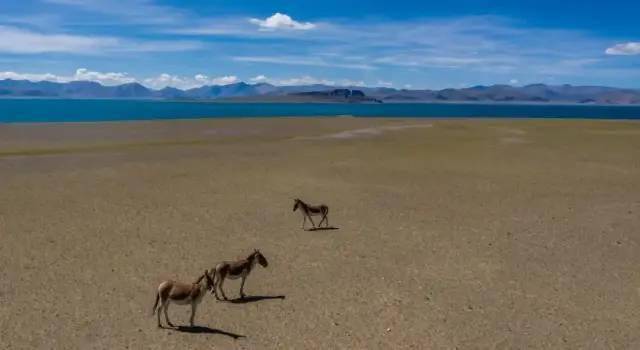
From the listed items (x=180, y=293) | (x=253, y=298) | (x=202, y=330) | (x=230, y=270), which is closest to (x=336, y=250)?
(x=253, y=298)

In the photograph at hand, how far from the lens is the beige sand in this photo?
12359 mm

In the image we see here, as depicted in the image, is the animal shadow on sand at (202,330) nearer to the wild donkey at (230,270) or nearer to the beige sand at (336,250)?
the beige sand at (336,250)

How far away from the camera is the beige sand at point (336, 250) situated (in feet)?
40.5

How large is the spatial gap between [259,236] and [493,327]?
A: 9510mm

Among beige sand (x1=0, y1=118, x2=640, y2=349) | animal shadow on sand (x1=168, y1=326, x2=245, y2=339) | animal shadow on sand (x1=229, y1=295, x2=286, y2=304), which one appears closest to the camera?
animal shadow on sand (x1=168, y1=326, x2=245, y2=339)

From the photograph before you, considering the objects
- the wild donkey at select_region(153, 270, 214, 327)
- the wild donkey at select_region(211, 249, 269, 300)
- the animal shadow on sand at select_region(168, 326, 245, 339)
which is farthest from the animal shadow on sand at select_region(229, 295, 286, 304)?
the wild donkey at select_region(153, 270, 214, 327)

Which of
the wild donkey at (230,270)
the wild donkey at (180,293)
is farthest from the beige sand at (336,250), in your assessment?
the wild donkey at (180,293)

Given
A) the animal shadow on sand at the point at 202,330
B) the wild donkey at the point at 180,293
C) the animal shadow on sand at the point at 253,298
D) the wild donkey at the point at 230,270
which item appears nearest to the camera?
the wild donkey at the point at 180,293

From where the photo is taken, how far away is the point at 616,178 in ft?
106

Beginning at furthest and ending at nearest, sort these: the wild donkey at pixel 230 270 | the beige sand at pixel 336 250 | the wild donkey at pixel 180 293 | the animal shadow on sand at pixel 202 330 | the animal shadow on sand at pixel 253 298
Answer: the animal shadow on sand at pixel 253 298
the wild donkey at pixel 230 270
the beige sand at pixel 336 250
the animal shadow on sand at pixel 202 330
the wild donkey at pixel 180 293

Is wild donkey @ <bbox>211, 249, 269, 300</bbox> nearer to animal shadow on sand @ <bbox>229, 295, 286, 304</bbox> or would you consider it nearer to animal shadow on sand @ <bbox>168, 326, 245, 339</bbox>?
animal shadow on sand @ <bbox>229, 295, 286, 304</bbox>

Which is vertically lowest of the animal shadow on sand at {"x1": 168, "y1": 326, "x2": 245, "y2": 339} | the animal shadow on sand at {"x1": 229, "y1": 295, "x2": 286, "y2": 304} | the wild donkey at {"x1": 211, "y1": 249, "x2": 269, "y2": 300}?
the animal shadow on sand at {"x1": 168, "y1": 326, "x2": 245, "y2": 339}

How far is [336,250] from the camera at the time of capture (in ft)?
59.7

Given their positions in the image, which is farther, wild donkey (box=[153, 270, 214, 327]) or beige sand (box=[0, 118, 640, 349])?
beige sand (box=[0, 118, 640, 349])
